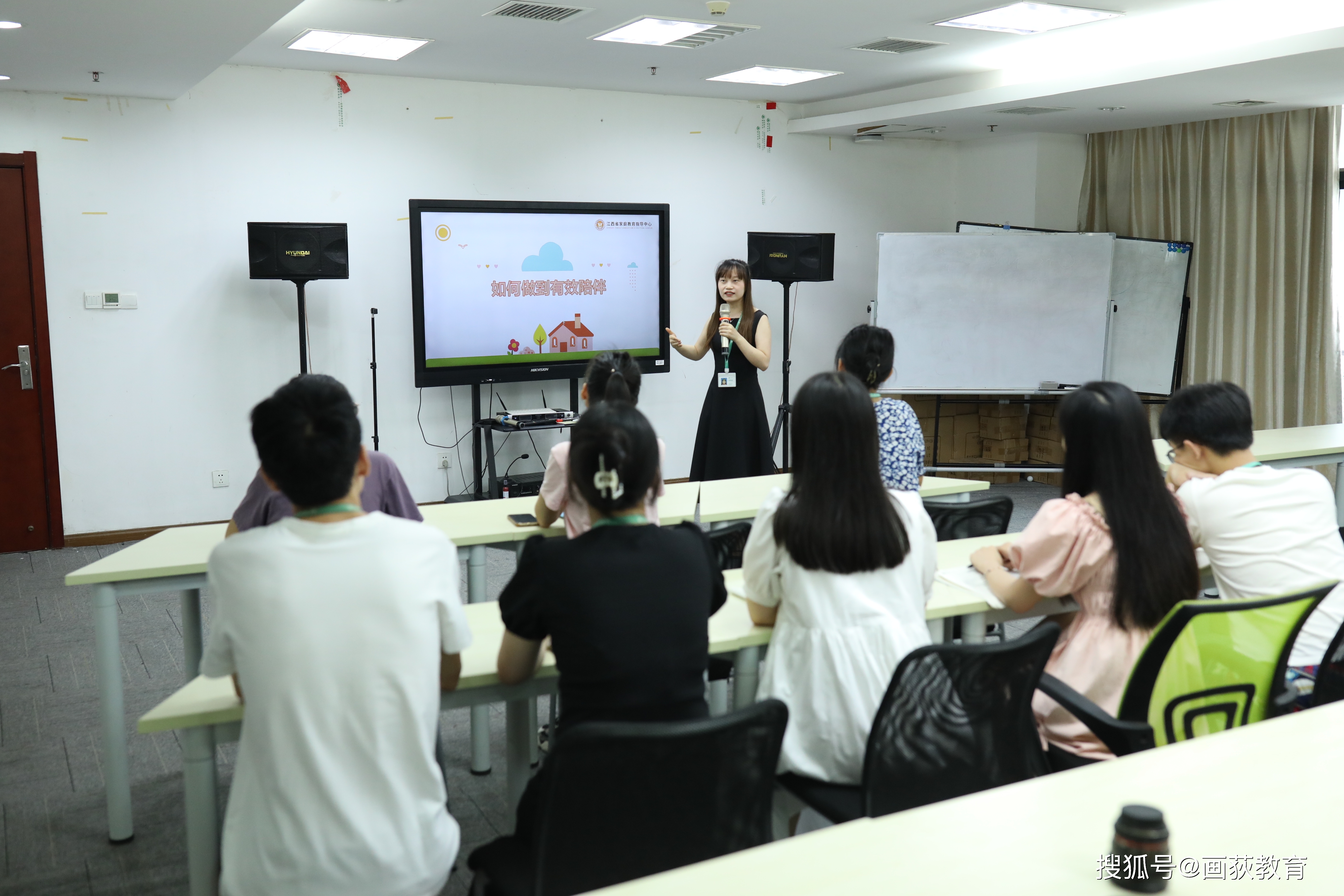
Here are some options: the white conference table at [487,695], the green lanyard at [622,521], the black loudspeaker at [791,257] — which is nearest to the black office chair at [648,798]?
the green lanyard at [622,521]

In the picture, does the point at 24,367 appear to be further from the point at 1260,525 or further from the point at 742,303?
the point at 1260,525

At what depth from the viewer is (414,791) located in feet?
5.41

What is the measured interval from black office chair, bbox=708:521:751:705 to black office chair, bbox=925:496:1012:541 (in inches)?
28.6

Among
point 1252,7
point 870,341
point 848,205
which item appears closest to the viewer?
point 870,341

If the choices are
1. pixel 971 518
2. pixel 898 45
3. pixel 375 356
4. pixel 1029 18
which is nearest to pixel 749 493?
pixel 971 518

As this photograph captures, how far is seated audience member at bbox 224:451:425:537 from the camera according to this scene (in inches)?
102

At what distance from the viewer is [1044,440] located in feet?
24.8

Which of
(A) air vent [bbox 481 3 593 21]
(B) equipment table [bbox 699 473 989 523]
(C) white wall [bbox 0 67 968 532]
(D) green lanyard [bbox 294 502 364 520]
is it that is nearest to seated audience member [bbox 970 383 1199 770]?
(B) equipment table [bbox 699 473 989 523]

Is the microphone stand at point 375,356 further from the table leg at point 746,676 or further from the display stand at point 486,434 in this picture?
the table leg at point 746,676

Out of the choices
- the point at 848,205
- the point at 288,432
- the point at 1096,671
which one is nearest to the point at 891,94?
the point at 848,205

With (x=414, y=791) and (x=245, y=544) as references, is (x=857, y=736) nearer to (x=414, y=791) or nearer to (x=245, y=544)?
(x=414, y=791)

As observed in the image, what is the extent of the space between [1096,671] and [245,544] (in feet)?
5.57

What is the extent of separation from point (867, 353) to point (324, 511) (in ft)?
6.86

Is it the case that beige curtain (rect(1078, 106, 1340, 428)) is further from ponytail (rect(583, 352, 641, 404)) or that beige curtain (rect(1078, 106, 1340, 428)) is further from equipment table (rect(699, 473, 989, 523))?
ponytail (rect(583, 352, 641, 404))
